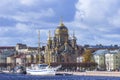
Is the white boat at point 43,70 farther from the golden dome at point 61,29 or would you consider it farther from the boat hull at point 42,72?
the golden dome at point 61,29

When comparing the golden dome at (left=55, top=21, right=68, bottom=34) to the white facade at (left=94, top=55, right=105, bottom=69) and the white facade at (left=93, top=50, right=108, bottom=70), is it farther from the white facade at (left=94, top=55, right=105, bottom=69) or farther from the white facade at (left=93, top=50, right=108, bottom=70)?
the white facade at (left=94, top=55, right=105, bottom=69)

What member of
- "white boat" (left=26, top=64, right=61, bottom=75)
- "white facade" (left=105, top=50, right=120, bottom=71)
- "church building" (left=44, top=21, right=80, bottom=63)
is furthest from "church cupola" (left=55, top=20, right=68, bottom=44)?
"white boat" (left=26, top=64, right=61, bottom=75)

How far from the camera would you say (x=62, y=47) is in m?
185

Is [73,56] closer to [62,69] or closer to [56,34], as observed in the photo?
[56,34]

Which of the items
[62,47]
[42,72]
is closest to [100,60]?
[62,47]

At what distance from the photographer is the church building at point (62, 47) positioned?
182650mm

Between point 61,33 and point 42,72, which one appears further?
point 61,33

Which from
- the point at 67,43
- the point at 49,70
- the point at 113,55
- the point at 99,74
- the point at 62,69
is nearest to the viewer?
the point at 99,74

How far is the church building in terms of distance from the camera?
599 feet

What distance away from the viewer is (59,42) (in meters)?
187

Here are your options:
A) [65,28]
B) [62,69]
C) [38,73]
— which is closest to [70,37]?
[65,28]

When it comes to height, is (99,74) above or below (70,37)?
below

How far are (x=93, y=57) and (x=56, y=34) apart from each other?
14.5 meters

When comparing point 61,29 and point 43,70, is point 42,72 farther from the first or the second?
point 61,29
